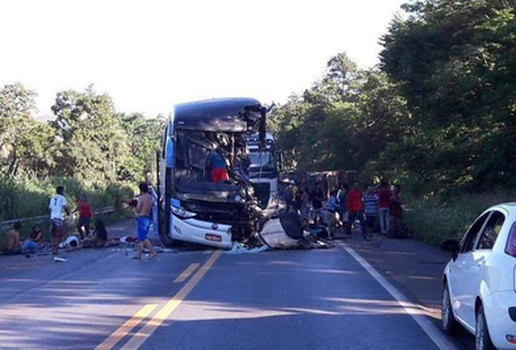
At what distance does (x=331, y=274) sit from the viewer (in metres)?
17.1

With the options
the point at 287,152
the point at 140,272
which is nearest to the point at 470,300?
the point at 140,272

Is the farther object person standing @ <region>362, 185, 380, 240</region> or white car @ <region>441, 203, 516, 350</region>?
person standing @ <region>362, 185, 380, 240</region>

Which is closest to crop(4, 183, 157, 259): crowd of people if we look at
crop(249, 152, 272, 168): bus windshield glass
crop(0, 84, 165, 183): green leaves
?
crop(249, 152, 272, 168): bus windshield glass

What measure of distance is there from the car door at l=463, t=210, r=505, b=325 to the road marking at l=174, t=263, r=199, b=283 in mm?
7599

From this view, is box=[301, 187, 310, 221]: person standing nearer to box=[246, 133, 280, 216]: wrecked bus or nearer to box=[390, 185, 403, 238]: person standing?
box=[390, 185, 403, 238]: person standing

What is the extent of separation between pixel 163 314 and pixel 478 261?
4786 mm

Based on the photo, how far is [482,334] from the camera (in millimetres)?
8625

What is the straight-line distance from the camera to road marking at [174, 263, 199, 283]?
16.4 metres

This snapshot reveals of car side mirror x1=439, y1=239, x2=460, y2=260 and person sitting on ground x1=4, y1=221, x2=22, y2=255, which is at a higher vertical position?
car side mirror x1=439, y1=239, x2=460, y2=260

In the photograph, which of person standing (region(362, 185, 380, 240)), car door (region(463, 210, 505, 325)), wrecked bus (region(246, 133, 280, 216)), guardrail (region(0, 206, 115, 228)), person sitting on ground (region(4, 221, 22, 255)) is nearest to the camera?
car door (region(463, 210, 505, 325))

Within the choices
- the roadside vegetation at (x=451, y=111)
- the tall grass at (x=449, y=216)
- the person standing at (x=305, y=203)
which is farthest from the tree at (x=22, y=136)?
the tall grass at (x=449, y=216)

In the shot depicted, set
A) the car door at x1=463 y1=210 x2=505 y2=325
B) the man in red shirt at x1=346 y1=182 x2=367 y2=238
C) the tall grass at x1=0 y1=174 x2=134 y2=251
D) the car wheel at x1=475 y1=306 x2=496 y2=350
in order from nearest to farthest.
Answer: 1. the car wheel at x1=475 y1=306 x2=496 y2=350
2. the car door at x1=463 y1=210 x2=505 y2=325
3. the man in red shirt at x1=346 y1=182 x2=367 y2=238
4. the tall grass at x1=0 y1=174 x2=134 y2=251

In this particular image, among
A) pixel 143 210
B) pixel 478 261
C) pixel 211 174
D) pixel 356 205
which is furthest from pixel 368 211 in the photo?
pixel 478 261

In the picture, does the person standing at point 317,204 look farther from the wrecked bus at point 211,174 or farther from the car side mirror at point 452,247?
the car side mirror at point 452,247
